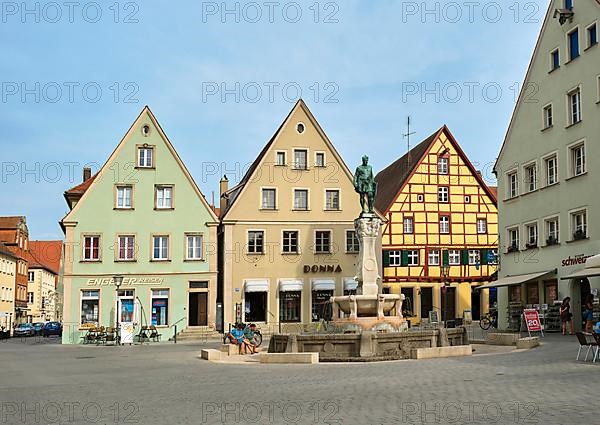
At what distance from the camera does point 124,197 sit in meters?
45.8

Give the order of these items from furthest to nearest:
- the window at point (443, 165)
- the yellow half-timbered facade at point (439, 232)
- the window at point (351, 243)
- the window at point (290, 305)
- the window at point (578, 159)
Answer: the window at point (443, 165), the yellow half-timbered facade at point (439, 232), the window at point (351, 243), the window at point (290, 305), the window at point (578, 159)

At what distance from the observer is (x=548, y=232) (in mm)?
37688

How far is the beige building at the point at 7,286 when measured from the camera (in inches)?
2859

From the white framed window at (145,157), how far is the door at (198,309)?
8.02 meters

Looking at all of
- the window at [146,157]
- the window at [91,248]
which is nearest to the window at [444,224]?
the window at [146,157]

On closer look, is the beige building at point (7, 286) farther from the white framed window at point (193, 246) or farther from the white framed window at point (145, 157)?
the white framed window at point (193, 246)

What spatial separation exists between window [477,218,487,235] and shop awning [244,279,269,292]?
17574 mm

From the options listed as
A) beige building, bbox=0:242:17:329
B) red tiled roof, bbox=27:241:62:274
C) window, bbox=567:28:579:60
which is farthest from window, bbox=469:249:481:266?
red tiled roof, bbox=27:241:62:274

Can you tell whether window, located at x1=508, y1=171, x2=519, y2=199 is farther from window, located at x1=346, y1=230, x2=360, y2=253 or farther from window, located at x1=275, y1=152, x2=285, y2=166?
window, located at x1=275, y1=152, x2=285, y2=166

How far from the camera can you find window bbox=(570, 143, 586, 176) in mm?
34669

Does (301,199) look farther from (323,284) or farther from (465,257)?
(465,257)

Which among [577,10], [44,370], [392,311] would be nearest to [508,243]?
[577,10]

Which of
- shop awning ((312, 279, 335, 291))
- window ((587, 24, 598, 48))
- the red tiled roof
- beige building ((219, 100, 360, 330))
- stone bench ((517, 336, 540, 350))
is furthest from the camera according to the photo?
the red tiled roof

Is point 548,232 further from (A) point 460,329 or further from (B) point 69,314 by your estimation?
(B) point 69,314
